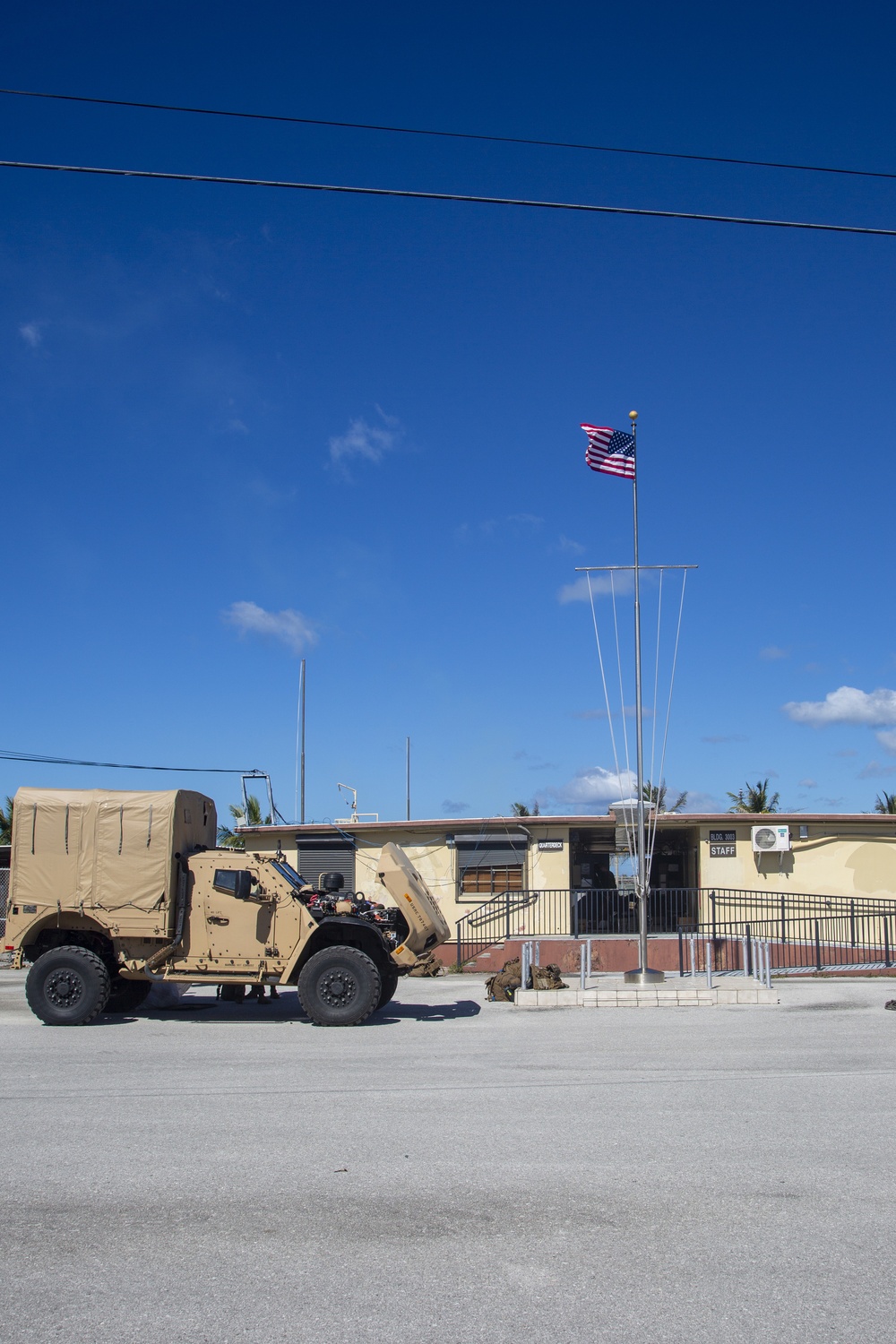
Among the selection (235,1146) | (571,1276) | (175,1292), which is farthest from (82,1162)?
(571,1276)

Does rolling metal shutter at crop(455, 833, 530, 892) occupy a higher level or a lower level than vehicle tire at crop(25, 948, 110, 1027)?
higher

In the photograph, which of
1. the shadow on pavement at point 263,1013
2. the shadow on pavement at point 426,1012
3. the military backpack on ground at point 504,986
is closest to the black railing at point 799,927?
the military backpack on ground at point 504,986

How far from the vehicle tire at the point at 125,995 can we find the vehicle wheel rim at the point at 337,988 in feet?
9.64

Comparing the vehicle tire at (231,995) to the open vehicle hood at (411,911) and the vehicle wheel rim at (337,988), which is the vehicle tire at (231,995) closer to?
the vehicle wheel rim at (337,988)

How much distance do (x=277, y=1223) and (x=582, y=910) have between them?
60.5ft

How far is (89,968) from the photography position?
13.4 meters

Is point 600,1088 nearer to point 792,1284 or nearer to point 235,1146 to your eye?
point 235,1146

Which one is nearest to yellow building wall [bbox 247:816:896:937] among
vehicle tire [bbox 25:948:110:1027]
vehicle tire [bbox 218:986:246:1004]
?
vehicle tire [bbox 218:986:246:1004]

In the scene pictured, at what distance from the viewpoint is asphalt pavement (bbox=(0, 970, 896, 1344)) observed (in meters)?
4.62

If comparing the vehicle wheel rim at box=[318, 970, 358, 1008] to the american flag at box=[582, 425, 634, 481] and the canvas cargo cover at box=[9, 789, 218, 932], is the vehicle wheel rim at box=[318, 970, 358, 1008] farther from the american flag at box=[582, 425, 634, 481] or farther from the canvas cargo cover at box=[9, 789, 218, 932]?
the american flag at box=[582, 425, 634, 481]

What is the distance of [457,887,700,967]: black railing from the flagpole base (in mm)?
4965

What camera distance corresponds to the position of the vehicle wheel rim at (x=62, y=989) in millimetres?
13469

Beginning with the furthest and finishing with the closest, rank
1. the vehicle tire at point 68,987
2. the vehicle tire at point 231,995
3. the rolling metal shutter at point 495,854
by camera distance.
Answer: the rolling metal shutter at point 495,854, the vehicle tire at point 231,995, the vehicle tire at point 68,987

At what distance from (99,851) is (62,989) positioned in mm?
1792
